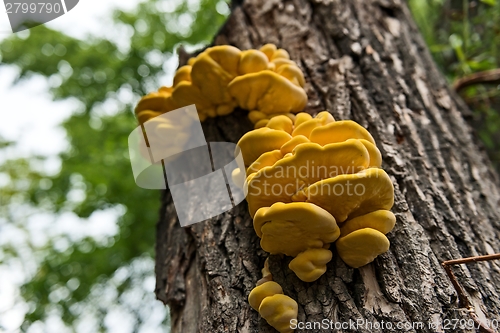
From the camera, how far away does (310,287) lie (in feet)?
4.60

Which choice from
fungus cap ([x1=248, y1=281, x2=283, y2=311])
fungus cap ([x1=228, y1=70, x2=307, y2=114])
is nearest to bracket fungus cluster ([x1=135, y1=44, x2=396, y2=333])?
fungus cap ([x1=248, y1=281, x2=283, y2=311])

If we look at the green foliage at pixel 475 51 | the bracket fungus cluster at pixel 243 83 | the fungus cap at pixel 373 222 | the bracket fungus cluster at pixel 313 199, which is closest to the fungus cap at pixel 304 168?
the bracket fungus cluster at pixel 313 199

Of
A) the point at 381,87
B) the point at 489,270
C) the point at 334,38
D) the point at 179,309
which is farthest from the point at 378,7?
the point at 179,309

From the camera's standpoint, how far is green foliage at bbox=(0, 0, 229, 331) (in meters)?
3.95

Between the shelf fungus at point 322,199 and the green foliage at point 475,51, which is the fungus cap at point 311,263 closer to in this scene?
the shelf fungus at point 322,199

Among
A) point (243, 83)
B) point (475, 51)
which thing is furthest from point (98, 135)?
point (475, 51)

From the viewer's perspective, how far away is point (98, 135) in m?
4.77

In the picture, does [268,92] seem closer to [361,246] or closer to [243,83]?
[243,83]

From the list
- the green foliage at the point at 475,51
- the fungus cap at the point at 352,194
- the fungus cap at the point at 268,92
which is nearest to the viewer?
the fungus cap at the point at 352,194

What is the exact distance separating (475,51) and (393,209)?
3347 millimetres

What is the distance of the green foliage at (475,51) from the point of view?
370 centimetres

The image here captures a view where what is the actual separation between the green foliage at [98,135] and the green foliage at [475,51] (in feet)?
9.39

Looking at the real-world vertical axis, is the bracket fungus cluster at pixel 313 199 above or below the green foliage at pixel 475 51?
above

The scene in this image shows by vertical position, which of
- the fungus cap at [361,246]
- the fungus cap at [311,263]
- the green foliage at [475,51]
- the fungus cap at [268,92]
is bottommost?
the green foliage at [475,51]
